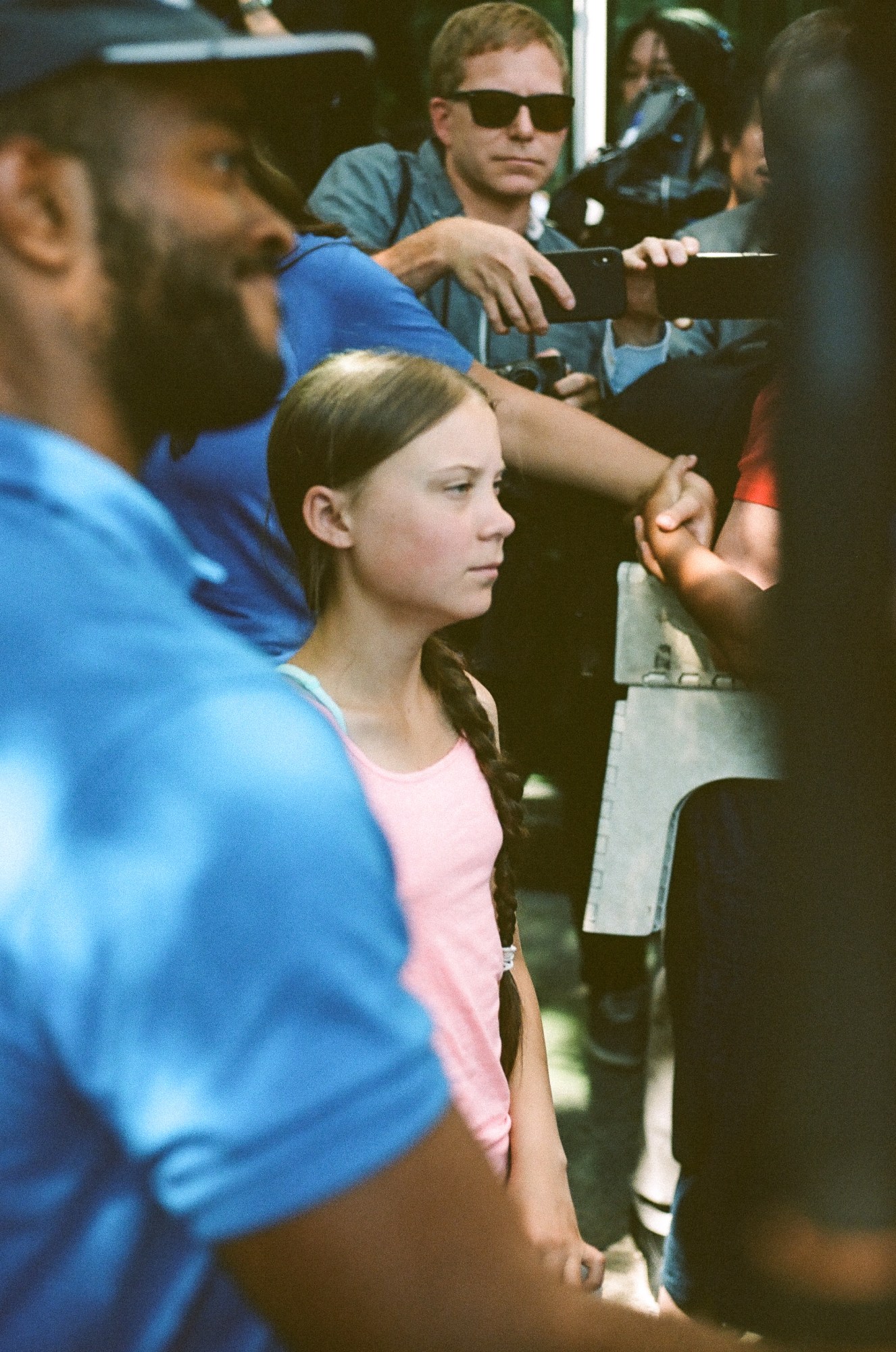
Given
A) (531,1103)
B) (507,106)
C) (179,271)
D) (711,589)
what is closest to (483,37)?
(507,106)

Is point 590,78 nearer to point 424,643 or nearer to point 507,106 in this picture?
point 507,106

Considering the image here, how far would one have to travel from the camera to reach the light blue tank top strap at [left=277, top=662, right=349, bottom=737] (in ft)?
5.70

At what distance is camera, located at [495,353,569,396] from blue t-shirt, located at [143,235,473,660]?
0.43m

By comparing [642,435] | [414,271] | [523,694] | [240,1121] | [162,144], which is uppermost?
[162,144]

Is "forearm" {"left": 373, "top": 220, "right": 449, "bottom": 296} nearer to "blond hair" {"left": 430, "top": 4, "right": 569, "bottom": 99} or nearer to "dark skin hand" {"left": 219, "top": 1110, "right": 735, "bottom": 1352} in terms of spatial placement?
"blond hair" {"left": 430, "top": 4, "right": 569, "bottom": 99}

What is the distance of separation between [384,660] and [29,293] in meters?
1.14

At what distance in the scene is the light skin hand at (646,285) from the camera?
7.61 feet

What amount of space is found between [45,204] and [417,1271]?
1.92 feet

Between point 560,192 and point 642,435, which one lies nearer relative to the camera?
point 642,435

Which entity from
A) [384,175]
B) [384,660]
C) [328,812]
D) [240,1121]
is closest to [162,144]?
[328,812]

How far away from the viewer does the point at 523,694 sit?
2.82 metres

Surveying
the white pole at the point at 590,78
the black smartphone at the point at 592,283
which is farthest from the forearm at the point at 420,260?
the white pole at the point at 590,78

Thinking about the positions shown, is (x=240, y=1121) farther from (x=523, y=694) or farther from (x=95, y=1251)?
(x=523, y=694)

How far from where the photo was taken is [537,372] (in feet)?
8.50
